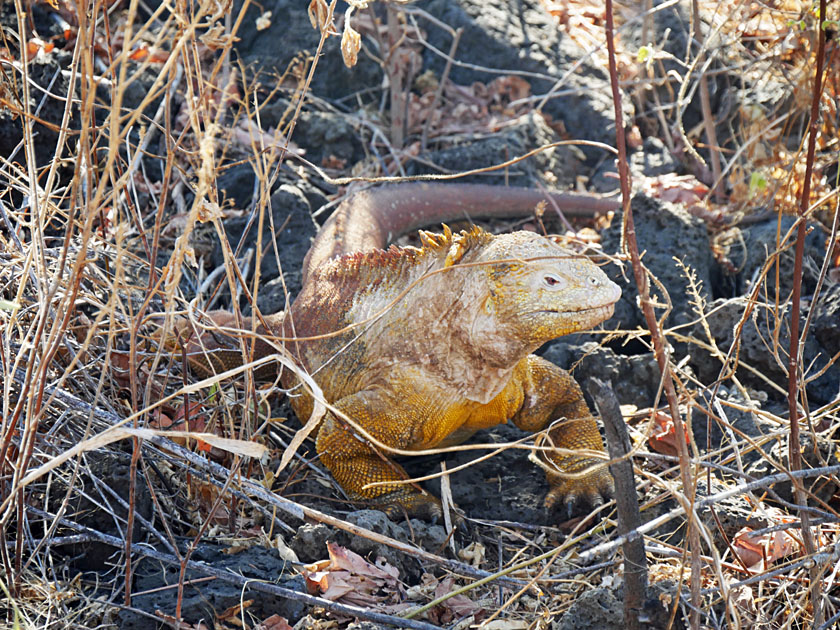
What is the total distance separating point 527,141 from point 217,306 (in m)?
2.57

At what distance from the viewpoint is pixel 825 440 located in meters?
3.52

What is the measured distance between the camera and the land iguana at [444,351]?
137 inches

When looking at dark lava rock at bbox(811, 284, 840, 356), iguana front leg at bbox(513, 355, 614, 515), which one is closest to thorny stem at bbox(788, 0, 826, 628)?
iguana front leg at bbox(513, 355, 614, 515)

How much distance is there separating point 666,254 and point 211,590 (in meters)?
3.17

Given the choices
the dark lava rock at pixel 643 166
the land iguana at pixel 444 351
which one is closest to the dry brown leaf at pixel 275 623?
the land iguana at pixel 444 351

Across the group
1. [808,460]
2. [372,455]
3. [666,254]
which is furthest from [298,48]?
[808,460]

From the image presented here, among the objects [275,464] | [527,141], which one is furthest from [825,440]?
[527,141]

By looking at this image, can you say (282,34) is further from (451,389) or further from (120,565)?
(120,565)

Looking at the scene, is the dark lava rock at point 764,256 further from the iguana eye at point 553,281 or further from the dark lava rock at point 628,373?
the iguana eye at point 553,281

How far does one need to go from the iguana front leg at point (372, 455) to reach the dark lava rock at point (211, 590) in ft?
2.33

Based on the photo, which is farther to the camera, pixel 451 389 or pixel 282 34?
pixel 282 34

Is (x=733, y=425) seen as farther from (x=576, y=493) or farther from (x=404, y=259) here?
(x=404, y=259)

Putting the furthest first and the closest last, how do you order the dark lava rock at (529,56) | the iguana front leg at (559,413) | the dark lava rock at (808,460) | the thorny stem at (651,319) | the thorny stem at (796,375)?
the dark lava rock at (529,56) → the iguana front leg at (559,413) → the dark lava rock at (808,460) → the thorny stem at (796,375) → the thorny stem at (651,319)

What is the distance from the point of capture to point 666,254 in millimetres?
5000
